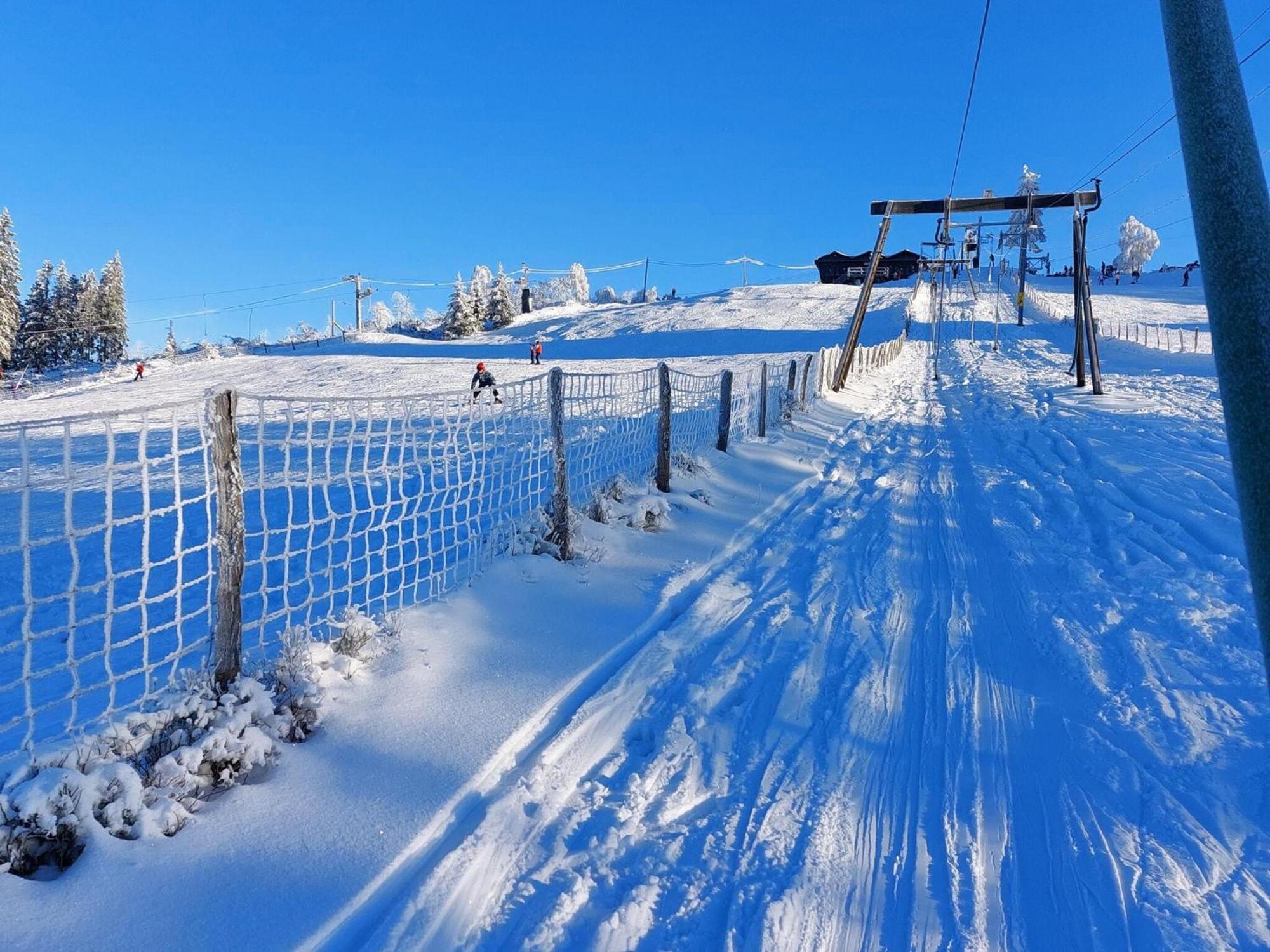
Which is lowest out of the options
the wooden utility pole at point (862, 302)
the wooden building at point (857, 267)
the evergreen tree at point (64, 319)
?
the wooden utility pole at point (862, 302)

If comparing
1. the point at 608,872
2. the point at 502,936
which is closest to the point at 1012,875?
the point at 608,872

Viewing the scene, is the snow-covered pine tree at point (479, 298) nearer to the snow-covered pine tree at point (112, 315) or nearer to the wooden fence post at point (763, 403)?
the snow-covered pine tree at point (112, 315)

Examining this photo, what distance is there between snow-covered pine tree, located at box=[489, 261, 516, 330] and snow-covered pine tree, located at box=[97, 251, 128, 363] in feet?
111

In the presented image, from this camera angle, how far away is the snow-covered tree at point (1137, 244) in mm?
108250

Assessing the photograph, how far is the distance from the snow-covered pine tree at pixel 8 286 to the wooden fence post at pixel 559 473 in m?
58.6

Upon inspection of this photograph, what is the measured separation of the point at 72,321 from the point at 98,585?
7684 cm

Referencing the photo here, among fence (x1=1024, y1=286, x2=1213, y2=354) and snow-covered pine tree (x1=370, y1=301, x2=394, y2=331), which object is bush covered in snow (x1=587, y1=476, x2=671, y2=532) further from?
snow-covered pine tree (x1=370, y1=301, x2=394, y2=331)

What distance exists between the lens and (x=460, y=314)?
6725 centimetres

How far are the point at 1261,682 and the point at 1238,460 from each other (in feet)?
10.5

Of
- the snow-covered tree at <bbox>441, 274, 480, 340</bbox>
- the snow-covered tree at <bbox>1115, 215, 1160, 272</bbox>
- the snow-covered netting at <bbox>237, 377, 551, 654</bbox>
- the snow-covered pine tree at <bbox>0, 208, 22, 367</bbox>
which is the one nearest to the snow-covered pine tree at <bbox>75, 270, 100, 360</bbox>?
the snow-covered pine tree at <bbox>0, 208, 22, 367</bbox>

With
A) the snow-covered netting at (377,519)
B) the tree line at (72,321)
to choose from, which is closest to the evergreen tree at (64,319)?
the tree line at (72,321)

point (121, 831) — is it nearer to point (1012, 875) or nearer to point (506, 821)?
point (506, 821)

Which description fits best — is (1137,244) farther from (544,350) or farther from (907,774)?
(907,774)

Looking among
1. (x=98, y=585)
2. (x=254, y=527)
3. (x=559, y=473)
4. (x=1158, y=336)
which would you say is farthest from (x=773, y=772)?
(x=1158, y=336)
